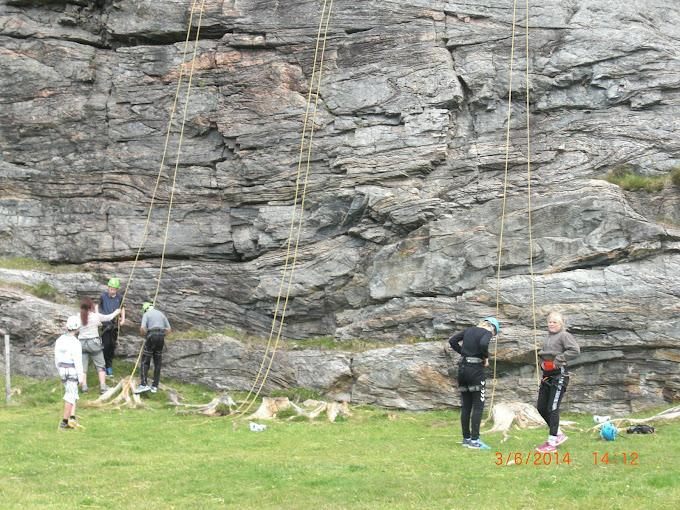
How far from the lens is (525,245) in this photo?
23594mm

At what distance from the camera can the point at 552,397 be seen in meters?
16.2

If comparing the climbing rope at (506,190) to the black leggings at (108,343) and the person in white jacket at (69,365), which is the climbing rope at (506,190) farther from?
the black leggings at (108,343)

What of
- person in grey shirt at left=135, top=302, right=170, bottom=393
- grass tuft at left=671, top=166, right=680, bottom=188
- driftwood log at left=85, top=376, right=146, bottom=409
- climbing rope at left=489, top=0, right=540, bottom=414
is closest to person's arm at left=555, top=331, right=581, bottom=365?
climbing rope at left=489, top=0, right=540, bottom=414

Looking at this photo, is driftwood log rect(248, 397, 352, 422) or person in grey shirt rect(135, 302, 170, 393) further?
person in grey shirt rect(135, 302, 170, 393)

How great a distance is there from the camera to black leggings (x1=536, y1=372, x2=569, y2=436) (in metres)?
16.2

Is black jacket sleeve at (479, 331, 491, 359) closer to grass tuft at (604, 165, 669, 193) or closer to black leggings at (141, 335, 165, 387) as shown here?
grass tuft at (604, 165, 669, 193)

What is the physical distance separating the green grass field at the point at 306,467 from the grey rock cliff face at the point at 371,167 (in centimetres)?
425

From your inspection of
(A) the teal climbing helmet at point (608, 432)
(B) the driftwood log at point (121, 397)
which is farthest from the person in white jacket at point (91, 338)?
(A) the teal climbing helmet at point (608, 432)

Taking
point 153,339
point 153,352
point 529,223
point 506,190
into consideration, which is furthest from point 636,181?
point 153,352

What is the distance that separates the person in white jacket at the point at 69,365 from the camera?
1861 cm

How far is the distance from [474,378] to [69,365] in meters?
8.21

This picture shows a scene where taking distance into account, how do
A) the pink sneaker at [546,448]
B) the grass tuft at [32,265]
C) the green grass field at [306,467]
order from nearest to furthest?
the green grass field at [306,467], the pink sneaker at [546,448], the grass tuft at [32,265]

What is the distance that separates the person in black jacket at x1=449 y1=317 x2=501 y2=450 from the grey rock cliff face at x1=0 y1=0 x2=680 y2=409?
5.46m

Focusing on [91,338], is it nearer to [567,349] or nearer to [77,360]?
[77,360]
